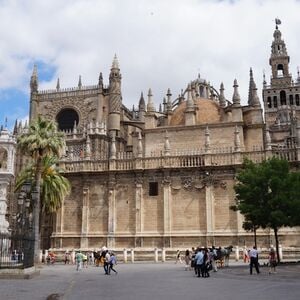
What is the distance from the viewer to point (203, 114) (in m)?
41.5

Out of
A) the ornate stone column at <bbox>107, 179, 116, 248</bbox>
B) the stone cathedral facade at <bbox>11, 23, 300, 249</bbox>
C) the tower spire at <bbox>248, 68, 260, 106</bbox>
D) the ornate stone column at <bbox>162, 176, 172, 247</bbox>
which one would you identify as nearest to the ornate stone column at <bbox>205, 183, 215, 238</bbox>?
the stone cathedral facade at <bbox>11, 23, 300, 249</bbox>

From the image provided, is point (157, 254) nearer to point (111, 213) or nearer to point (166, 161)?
point (111, 213)

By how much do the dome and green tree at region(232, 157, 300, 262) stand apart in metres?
15.3

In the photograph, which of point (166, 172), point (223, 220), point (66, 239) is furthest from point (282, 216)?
point (66, 239)

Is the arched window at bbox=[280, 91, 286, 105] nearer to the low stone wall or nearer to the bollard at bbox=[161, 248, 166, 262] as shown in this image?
the low stone wall

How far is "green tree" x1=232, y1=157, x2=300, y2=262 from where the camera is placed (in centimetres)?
2367

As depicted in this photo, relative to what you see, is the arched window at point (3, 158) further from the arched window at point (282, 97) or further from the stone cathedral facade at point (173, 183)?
the arched window at point (282, 97)

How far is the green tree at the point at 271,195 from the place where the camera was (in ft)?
77.7

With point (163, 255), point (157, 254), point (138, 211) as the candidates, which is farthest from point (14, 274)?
point (138, 211)

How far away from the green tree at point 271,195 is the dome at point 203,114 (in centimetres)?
1531

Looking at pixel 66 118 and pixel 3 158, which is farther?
A: pixel 66 118

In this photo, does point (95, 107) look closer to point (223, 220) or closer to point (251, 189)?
point (223, 220)

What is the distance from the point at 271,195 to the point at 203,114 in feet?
59.2

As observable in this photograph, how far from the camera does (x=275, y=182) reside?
24.2m
